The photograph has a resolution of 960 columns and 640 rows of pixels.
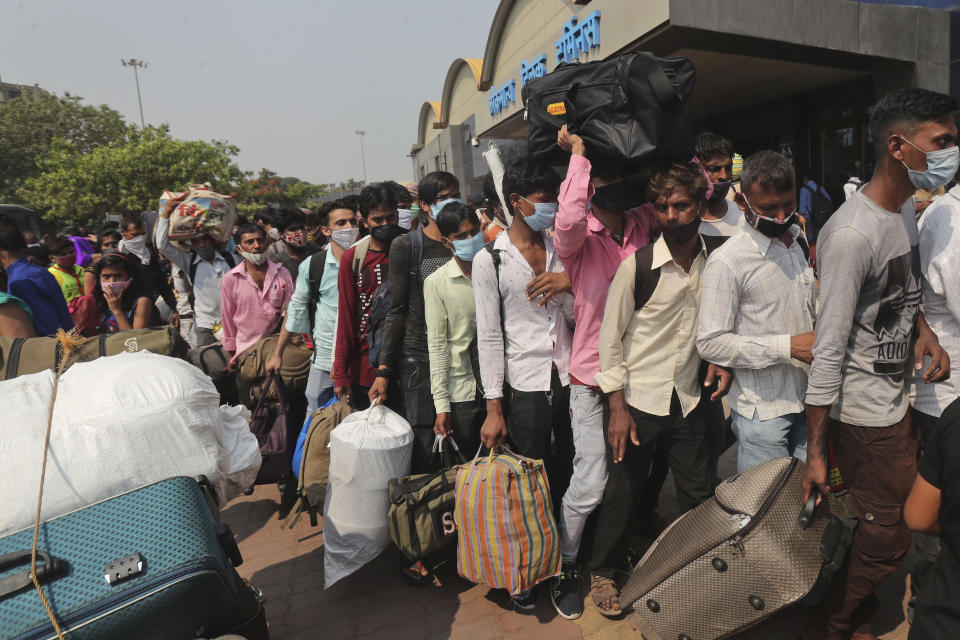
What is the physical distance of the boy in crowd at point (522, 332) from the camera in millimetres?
2574

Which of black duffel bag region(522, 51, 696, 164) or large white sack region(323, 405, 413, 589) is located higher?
black duffel bag region(522, 51, 696, 164)

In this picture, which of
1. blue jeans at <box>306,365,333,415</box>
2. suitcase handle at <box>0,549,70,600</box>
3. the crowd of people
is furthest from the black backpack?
suitcase handle at <box>0,549,70,600</box>

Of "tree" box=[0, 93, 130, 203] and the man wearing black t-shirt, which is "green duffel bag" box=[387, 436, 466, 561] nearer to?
the man wearing black t-shirt

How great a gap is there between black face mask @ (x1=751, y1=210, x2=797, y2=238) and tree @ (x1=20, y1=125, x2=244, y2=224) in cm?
2600

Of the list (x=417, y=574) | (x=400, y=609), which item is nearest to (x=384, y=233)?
(x=417, y=574)

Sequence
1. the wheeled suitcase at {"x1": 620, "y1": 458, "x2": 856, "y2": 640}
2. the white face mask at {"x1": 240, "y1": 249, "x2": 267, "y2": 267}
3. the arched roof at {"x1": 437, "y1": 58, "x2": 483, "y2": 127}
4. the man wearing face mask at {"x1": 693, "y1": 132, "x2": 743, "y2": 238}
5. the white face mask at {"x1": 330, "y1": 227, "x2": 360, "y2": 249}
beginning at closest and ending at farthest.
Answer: the wheeled suitcase at {"x1": 620, "y1": 458, "x2": 856, "y2": 640} < the man wearing face mask at {"x1": 693, "y1": 132, "x2": 743, "y2": 238} < the white face mask at {"x1": 330, "y1": 227, "x2": 360, "y2": 249} < the white face mask at {"x1": 240, "y1": 249, "x2": 267, "y2": 267} < the arched roof at {"x1": 437, "y1": 58, "x2": 483, "y2": 127}

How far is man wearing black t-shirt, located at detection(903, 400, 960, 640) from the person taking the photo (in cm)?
125

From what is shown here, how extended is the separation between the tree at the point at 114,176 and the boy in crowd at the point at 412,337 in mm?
24551

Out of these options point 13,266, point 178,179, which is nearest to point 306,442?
point 13,266

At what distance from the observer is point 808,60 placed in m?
9.70

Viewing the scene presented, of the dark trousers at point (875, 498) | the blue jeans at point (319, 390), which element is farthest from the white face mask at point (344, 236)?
the dark trousers at point (875, 498)

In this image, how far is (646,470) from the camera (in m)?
2.53

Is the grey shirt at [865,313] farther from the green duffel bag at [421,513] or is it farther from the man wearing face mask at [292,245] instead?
the man wearing face mask at [292,245]

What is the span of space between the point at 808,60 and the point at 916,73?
1.60 meters
